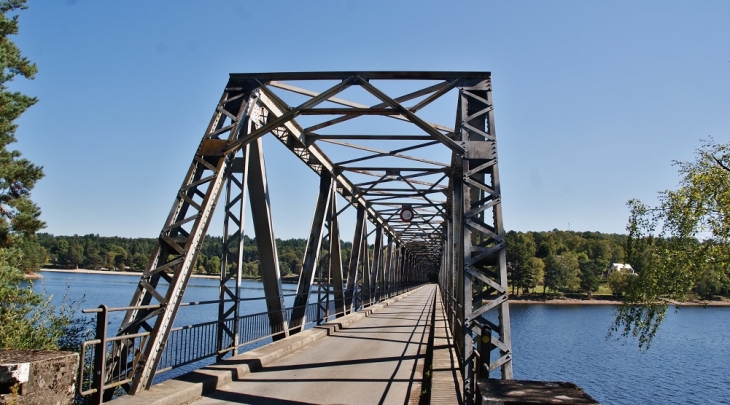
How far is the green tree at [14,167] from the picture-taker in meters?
14.3

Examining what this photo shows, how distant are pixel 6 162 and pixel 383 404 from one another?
12.5 meters

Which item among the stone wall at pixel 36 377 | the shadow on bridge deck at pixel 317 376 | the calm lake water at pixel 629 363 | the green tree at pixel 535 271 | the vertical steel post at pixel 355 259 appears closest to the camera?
the stone wall at pixel 36 377

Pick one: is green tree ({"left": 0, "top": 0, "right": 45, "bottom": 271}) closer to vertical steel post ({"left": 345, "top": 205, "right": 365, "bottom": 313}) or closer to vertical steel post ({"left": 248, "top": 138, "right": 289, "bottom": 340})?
vertical steel post ({"left": 248, "top": 138, "right": 289, "bottom": 340})

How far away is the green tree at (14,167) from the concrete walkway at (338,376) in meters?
7.93

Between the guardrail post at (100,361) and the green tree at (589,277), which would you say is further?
the green tree at (589,277)

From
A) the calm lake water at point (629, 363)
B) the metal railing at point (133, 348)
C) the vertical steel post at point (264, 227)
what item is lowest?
the calm lake water at point (629, 363)

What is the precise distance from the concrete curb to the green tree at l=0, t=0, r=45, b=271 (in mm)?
7083

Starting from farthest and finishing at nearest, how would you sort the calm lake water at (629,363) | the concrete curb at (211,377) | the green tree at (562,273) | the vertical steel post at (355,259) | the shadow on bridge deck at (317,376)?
the green tree at (562,273) < the vertical steel post at (355,259) < the calm lake water at (629,363) < the shadow on bridge deck at (317,376) < the concrete curb at (211,377)


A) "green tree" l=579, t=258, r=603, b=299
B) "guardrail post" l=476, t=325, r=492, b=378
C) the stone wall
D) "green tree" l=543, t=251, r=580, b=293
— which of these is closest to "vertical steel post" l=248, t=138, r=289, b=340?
"guardrail post" l=476, t=325, r=492, b=378

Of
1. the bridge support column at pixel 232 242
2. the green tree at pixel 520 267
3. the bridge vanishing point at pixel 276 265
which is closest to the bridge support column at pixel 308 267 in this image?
the bridge vanishing point at pixel 276 265

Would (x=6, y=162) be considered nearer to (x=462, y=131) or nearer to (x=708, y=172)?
(x=462, y=131)

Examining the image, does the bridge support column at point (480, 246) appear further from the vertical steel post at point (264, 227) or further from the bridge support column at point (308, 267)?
the bridge support column at point (308, 267)

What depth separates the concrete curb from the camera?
7.05m

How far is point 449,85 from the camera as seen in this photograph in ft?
35.0
